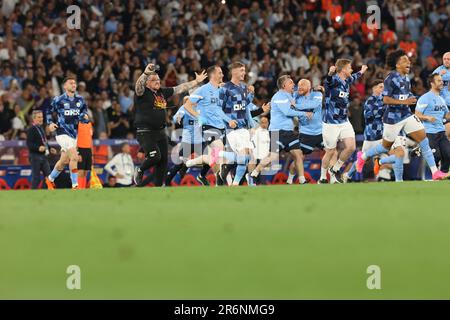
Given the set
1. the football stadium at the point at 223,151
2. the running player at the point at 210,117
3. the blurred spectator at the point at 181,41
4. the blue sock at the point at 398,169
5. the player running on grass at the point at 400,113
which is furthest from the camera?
the blurred spectator at the point at 181,41

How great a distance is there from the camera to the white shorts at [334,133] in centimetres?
1802

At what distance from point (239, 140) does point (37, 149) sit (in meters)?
5.62

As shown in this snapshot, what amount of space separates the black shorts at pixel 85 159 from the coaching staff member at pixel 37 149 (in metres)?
1.27

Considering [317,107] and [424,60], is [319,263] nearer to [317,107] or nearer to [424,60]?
[317,107]

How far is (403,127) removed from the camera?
15.8 metres

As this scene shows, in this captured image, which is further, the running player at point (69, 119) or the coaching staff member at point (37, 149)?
the coaching staff member at point (37, 149)

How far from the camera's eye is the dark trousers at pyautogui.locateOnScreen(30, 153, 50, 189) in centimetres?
2044

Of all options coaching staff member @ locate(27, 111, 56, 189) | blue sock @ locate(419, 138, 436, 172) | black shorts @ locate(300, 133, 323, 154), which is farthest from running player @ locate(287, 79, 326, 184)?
coaching staff member @ locate(27, 111, 56, 189)

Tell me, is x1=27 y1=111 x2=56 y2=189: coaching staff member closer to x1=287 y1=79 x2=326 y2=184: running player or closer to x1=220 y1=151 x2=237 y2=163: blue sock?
x1=220 y1=151 x2=237 y2=163: blue sock

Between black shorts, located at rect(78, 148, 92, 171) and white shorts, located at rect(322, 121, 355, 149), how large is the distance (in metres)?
4.57

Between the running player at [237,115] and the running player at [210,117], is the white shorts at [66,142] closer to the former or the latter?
the running player at [210,117]

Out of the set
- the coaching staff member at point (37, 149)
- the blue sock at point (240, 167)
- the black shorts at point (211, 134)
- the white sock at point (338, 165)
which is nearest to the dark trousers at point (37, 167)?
the coaching staff member at point (37, 149)
